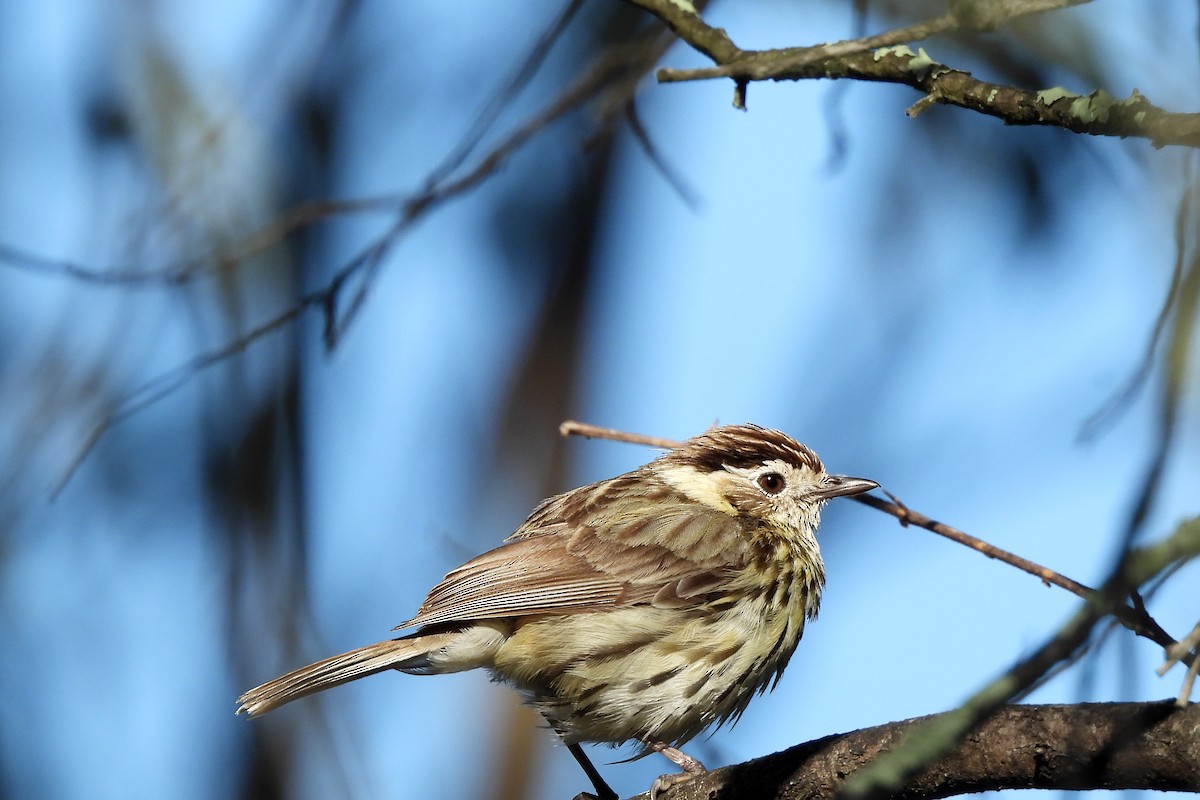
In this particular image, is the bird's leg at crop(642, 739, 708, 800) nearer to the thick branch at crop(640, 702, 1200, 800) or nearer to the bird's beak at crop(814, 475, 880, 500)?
the thick branch at crop(640, 702, 1200, 800)

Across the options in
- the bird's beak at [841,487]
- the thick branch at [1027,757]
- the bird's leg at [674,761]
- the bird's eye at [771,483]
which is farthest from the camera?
the bird's eye at [771,483]

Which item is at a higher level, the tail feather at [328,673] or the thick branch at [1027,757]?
the tail feather at [328,673]

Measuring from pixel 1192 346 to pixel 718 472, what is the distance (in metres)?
4.19

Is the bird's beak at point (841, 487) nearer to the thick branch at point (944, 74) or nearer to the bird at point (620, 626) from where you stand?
the bird at point (620, 626)

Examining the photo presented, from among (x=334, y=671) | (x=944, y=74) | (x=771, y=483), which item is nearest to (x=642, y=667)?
(x=334, y=671)

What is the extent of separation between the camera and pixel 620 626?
5.79 meters

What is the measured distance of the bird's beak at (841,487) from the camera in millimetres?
6366

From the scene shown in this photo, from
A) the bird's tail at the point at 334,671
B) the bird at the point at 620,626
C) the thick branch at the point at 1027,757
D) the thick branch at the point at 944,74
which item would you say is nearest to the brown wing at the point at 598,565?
the bird at the point at 620,626

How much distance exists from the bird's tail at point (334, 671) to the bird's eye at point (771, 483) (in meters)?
1.96

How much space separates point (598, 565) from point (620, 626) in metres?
0.34

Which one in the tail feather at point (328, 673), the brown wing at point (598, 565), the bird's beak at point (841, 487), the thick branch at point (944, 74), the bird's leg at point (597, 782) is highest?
the thick branch at point (944, 74)

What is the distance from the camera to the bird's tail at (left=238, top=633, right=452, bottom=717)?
5.43 meters

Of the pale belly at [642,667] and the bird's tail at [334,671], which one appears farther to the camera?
the pale belly at [642,667]

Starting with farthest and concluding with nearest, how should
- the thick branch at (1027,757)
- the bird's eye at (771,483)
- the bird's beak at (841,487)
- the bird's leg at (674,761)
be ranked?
1. the bird's eye at (771,483)
2. the bird's beak at (841,487)
3. the bird's leg at (674,761)
4. the thick branch at (1027,757)
